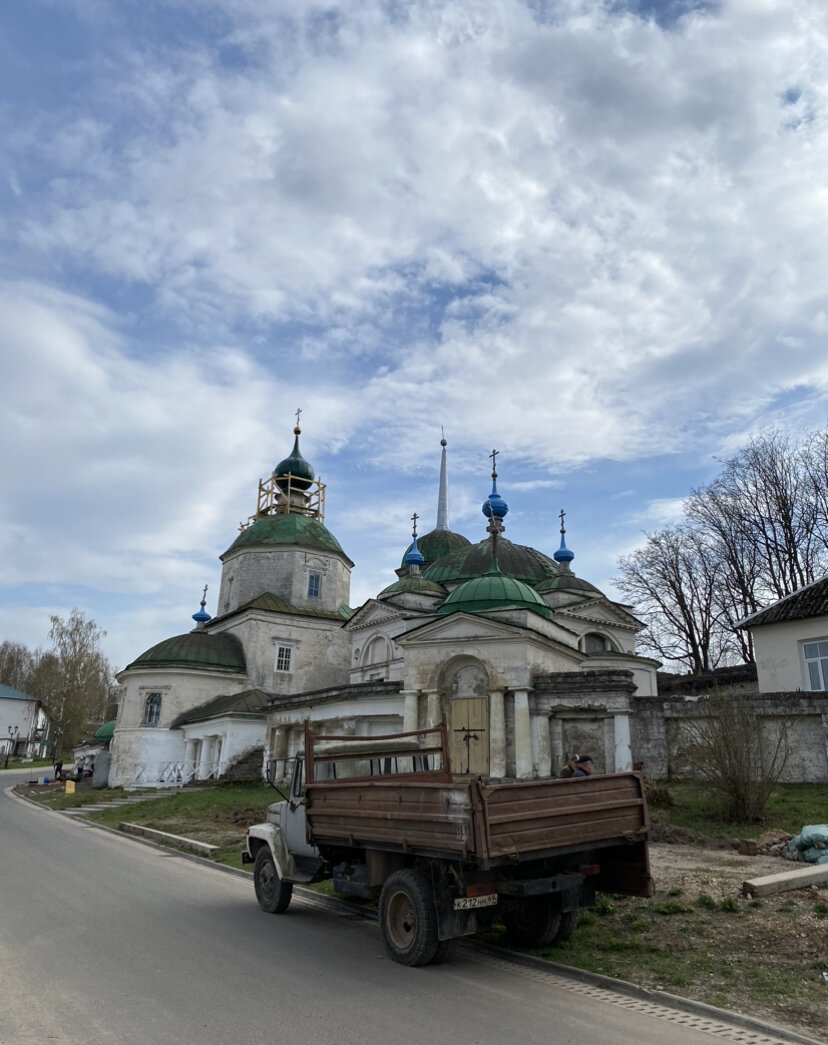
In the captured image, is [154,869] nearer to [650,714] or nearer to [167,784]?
[650,714]

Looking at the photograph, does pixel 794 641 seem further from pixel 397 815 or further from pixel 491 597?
pixel 397 815

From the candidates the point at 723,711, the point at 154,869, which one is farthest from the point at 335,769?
the point at 723,711

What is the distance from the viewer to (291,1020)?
5.24m

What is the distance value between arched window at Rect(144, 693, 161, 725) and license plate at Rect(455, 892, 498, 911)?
97.1 feet

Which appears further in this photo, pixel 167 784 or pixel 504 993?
pixel 167 784

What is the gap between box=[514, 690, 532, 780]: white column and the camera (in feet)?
61.6

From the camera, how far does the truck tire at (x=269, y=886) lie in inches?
346

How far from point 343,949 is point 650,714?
12.9m

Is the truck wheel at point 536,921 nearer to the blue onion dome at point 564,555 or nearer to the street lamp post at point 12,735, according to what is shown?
the blue onion dome at point 564,555

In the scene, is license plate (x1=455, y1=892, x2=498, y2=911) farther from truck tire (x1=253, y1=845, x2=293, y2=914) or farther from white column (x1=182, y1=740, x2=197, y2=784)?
white column (x1=182, y1=740, x2=197, y2=784)

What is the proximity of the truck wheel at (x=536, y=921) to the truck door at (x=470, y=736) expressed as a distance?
39.0 feet

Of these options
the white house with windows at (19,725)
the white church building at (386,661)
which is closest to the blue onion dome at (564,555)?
the white church building at (386,661)

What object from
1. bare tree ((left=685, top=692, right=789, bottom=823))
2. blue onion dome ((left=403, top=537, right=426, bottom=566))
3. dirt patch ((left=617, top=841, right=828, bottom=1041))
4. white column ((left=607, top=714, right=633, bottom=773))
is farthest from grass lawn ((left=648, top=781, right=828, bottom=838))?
blue onion dome ((left=403, top=537, right=426, bottom=566))

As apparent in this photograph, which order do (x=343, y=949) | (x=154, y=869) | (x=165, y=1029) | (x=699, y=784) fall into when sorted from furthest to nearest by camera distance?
(x=699, y=784), (x=154, y=869), (x=343, y=949), (x=165, y=1029)
